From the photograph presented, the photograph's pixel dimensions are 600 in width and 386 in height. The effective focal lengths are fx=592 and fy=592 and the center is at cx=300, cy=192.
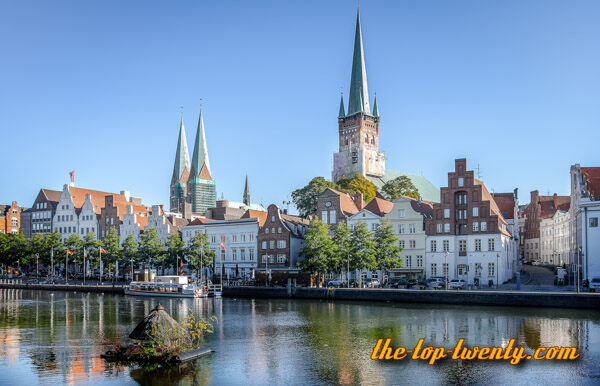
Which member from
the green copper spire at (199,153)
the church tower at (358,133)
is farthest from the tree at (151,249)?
the green copper spire at (199,153)

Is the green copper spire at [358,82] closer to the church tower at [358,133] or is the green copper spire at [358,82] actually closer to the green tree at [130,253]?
the church tower at [358,133]

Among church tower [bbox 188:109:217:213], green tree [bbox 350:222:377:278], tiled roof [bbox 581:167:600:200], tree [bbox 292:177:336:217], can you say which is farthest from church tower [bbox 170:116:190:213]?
tiled roof [bbox 581:167:600:200]

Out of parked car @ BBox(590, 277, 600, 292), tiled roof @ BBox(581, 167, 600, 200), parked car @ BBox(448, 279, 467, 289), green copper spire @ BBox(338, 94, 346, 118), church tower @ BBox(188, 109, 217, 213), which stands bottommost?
parked car @ BBox(448, 279, 467, 289)

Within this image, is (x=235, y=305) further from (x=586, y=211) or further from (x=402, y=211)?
(x=586, y=211)

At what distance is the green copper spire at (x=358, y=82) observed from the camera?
16688 centimetres

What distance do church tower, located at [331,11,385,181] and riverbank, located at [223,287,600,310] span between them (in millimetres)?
96053

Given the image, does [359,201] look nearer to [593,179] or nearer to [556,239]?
[593,179]

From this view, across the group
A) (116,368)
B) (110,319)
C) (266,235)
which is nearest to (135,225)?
(266,235)

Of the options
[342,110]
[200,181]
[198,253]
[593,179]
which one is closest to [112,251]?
[198,253]

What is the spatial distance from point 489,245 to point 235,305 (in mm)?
35245

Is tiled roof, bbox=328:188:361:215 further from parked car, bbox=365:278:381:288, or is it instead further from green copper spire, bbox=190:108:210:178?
green copper spire, bbox=190:108:210:178

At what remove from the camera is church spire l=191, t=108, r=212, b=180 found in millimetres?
189750

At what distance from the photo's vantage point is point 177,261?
9512cm

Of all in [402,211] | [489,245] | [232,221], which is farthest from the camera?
[232,221]
